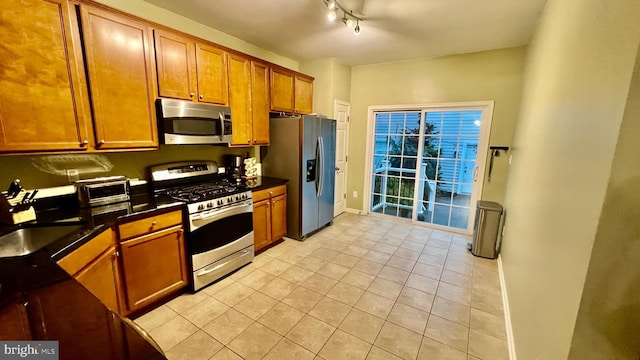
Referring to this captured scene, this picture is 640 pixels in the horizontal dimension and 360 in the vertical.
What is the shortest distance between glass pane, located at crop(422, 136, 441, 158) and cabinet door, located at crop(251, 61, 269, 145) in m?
2.57

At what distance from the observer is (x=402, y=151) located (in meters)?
4.33

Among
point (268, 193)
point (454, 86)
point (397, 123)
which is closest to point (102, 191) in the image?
point (268, 193)

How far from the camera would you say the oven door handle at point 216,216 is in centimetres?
227

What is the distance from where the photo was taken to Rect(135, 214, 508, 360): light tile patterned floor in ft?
5.94

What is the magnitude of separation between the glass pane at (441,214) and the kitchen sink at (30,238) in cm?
438

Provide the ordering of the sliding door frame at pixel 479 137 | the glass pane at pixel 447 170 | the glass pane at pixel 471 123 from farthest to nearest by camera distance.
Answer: the glass pane at pixel 447 170
the glass pane at pixel 471 123
the sliding door frame at pixel 479 137

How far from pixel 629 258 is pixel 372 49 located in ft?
11.4

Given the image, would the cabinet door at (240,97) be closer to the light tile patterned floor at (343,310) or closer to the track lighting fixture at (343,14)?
the track lighting fixture at (343,14)

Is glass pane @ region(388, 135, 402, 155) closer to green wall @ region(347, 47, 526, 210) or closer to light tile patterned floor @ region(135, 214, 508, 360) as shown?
green wall @ region(347, 47, 526, 210)

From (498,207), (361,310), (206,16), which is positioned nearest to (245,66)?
(206,16)

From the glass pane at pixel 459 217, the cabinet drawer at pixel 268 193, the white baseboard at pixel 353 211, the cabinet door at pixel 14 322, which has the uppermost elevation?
the cabinet door at pixel 14 322

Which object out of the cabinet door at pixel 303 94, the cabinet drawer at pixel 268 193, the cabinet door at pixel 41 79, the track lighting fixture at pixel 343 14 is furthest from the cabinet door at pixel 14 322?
the cabinet door at pixel 303 94

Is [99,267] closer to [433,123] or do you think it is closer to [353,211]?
[353,211]

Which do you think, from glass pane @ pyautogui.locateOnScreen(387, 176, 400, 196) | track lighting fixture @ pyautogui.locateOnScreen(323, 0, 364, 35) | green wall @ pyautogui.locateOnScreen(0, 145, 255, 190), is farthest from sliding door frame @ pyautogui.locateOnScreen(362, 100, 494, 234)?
green wall @ pyautogui.locateOnScreen(0, 145, 255, 190)
